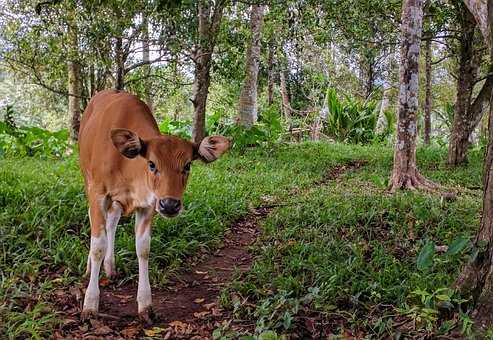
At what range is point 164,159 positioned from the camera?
407 centimetres

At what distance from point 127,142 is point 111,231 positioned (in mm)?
1267

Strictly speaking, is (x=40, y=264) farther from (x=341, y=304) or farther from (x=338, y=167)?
(x=338, y=167)

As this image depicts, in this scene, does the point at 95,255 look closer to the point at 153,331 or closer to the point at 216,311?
the point at 153,331

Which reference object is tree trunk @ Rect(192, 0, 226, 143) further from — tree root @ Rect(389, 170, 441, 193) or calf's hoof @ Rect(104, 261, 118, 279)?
calf's hoof @ Rect(104, 261, 118, 279)

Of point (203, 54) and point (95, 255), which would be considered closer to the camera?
point (95, 255)

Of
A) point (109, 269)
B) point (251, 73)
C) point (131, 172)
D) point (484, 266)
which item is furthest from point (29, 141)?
point (484, 266)

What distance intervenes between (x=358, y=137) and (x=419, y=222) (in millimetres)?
12722

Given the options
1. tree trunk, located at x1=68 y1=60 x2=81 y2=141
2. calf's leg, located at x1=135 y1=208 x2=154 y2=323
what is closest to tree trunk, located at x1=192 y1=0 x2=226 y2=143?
tree trunk, located at x1=68 y1=60 x2=81 y2=141

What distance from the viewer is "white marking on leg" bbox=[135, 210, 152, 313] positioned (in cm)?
444

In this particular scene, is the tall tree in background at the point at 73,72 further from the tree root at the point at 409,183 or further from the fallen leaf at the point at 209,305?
the fallen leaf at the point at 209,305

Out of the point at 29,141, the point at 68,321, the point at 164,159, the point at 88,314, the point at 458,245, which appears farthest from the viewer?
the point at 29,141

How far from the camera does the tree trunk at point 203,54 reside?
10.5m

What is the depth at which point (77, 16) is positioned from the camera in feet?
33.3

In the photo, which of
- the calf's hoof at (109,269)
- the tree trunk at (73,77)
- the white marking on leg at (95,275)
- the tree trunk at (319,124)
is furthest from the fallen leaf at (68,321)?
the tree trunk at (319,124)
